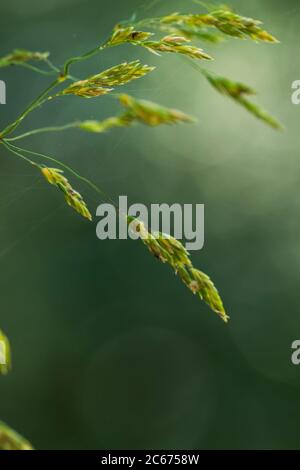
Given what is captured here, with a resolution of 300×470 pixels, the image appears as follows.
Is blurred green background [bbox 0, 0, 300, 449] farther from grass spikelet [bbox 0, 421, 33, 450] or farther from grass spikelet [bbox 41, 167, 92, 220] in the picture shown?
grass spikelet [bbox 0, 421, 33, 450]

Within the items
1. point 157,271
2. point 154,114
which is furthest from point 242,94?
point 157,271

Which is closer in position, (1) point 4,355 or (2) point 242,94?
(2) point 242,94

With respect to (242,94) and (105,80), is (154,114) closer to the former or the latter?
(242,94)

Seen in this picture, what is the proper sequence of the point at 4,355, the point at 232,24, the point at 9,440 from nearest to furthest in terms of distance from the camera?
the point at 9,440, the point at 4,355, the point at 232,24

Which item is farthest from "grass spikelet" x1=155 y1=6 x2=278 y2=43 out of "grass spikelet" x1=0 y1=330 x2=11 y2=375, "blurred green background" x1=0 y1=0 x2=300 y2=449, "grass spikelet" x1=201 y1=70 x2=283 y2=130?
"blurred green background" x1=0 y1=0 x2=300 y2=449

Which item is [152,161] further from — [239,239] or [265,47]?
[265,47]

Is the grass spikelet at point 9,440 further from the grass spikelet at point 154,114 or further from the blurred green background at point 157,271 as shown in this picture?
the blurred green background at point 157,271
